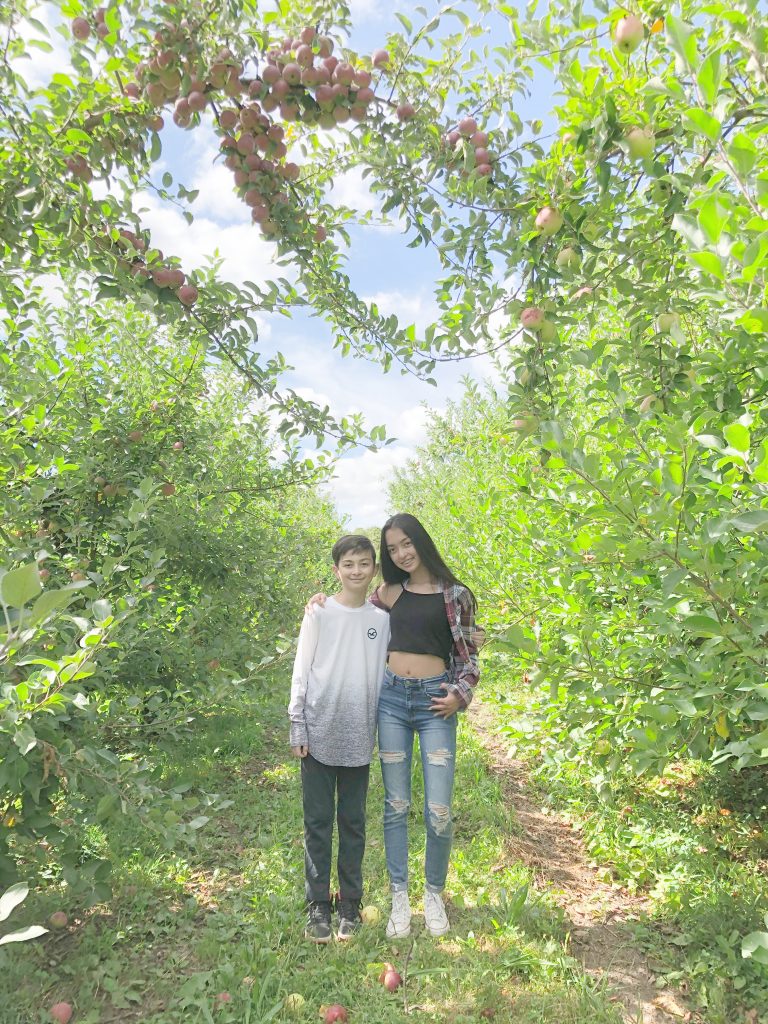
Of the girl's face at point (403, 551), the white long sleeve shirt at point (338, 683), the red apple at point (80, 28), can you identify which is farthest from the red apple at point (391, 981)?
the red apple at point (80, 28)

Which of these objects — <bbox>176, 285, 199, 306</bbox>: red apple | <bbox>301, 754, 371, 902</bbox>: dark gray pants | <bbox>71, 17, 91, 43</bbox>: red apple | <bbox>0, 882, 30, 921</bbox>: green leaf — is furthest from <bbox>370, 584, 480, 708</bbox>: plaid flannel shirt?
<bbox>71, 17, 91, 43</bbox>: red apple

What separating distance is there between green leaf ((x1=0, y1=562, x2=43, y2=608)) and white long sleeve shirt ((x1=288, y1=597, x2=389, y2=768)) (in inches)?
69.9

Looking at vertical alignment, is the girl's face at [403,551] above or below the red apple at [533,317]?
below

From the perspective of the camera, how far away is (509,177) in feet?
6.57

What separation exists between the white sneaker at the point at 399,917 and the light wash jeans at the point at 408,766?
0.11 feet

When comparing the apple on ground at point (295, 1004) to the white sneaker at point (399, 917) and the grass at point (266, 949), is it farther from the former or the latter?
the white sneaker at point (399, 917)

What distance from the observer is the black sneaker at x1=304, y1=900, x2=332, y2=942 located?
102 inches

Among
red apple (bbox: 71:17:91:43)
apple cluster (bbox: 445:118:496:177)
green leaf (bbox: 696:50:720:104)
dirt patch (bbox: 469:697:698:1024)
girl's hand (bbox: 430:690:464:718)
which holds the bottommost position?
dirt patch (bbox: 469:697:698:1024)

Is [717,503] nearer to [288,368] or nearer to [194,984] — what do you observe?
[288,368]

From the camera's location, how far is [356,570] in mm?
2719

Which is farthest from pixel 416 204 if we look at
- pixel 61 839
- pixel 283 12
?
Answer: pixel 61 839

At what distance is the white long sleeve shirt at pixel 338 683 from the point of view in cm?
259

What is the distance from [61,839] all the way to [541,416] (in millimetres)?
2021

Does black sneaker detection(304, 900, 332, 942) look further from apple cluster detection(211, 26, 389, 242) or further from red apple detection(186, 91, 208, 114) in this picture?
red apple detection(186, 91, 208, 114)
